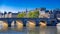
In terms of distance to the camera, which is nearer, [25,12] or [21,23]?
[21,23]

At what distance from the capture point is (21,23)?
3528 cm

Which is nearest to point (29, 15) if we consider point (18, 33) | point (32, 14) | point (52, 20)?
point (32, 14)

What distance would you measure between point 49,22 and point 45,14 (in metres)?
7.10

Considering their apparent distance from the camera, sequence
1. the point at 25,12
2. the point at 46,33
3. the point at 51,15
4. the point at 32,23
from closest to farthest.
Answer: the point at 46,33, the point at 32,23, the point at 51,15, the point at 25,12

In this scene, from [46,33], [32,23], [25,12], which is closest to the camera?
[46,33]

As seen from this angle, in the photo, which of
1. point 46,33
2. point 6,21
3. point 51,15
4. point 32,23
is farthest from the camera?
point 51,15

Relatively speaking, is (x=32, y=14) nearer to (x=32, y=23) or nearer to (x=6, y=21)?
(x=32, y=23)

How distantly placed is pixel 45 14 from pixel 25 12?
419 cm

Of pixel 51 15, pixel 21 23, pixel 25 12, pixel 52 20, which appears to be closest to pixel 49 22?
pixel 52 20

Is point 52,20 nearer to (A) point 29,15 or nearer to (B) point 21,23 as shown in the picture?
(B) point 21,23

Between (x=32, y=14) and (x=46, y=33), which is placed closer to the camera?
(x=46, y=33)

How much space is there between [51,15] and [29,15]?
3.19 meters

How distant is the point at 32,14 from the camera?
4150 centimetres

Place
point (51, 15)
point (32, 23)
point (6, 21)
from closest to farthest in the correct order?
point (6, 21) < point (32, 23) < point (51, 15)
